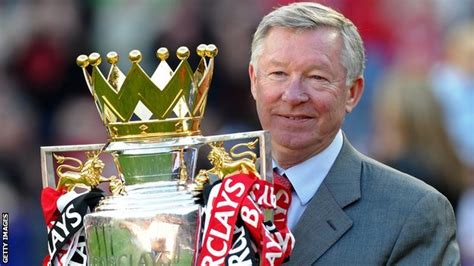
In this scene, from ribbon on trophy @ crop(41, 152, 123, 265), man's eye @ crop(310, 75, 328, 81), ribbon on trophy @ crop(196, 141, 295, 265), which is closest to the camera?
ribbon on trophy @ crop(196, 141, 295, 265)

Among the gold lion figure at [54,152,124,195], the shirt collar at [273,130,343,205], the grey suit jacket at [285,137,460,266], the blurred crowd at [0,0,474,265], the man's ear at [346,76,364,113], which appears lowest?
the blurred crowd at [0,0,474,265]

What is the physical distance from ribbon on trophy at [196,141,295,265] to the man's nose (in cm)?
43

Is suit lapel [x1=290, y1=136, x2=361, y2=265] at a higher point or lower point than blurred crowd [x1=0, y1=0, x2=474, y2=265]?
higher

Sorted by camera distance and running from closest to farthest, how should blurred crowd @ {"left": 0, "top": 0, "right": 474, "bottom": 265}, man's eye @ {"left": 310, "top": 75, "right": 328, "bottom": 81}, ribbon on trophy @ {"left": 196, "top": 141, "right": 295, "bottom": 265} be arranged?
ribbon on trophy @ {"left": 196, "top": 141, "right": 295, "bottom": 265} < man's eye @ {"left": 310, "top": 75, "right": 328, "bottom": 81} < blurred crowd @ {"left": 0, "top": 0, "right": 474, "bottom": 265}

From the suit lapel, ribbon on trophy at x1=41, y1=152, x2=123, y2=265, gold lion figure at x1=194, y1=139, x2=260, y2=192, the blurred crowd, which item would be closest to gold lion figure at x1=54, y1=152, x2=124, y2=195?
ribbon on trophy at x1=41, y1=152, x2=123, y2=265

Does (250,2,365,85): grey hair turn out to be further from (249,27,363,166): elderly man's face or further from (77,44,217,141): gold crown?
(77,44,217,141): gold crown

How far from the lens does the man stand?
3840 millimetres

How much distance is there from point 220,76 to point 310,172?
3666 millimetres

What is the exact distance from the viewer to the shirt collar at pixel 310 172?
13.1 feet

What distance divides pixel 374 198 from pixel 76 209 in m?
0.79

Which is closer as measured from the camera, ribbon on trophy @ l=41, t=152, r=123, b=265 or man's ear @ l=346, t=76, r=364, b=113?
ribbon on trophy @ l=41, t=152, r=123, b=265

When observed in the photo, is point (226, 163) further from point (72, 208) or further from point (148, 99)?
point (72, 208)

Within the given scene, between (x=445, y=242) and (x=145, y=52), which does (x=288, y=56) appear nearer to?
(x=445, y=242)

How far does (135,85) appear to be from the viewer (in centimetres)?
345
